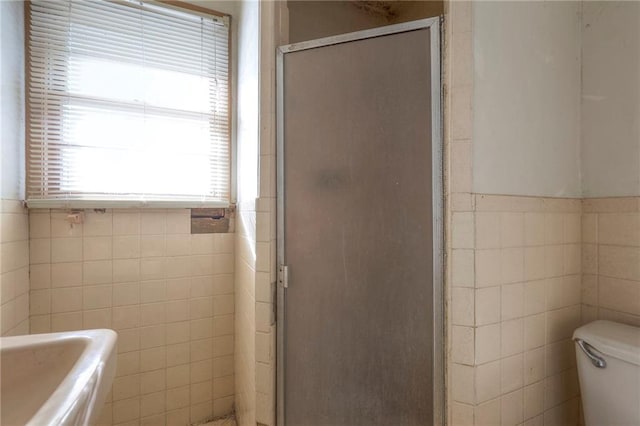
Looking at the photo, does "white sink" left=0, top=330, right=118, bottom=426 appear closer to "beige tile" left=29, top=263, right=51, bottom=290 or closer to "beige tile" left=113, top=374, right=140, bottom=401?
"beige tile" left=29, top=263, right=51, bottom=290

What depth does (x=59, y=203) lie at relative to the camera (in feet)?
4.66

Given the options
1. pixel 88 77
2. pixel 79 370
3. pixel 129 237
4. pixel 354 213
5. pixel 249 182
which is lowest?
pixel 79 370

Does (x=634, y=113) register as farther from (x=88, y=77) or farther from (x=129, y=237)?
(x=88, y=77)

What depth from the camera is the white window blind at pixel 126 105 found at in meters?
1.45

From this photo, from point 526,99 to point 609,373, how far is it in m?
0.98

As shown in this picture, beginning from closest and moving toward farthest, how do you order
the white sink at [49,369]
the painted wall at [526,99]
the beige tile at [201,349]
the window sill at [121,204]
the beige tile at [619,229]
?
the white sink at [49,369] < the painted wall at [526,99] < the beige tile at [619,229] < the window sill at [121,204] < the beige tile at [201,349]

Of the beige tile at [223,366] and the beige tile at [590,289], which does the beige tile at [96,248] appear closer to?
the beige tile at [223,366]

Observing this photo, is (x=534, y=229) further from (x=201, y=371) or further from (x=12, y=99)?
(x=12, y=99)

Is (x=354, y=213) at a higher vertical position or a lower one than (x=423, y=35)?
lower

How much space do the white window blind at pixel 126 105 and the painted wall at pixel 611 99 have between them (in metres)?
1.76

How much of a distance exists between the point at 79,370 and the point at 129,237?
1083mm

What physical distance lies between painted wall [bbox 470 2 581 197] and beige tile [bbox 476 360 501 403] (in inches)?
23.6

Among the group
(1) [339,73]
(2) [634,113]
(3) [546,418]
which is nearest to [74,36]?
(1) [339,73]

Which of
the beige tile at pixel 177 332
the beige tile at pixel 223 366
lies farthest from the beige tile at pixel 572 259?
the beige tile at pixel 177 332
